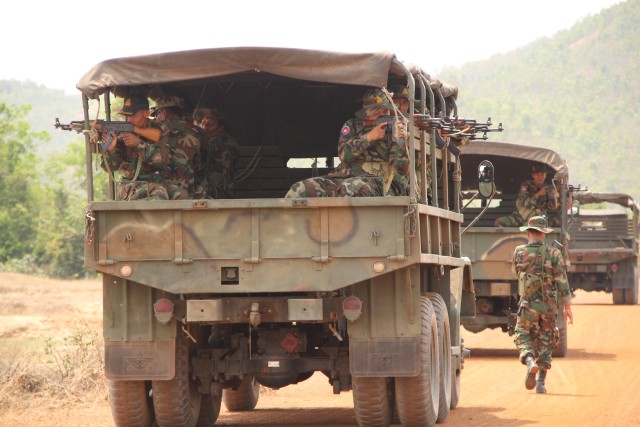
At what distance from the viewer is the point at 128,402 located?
972 centimetres

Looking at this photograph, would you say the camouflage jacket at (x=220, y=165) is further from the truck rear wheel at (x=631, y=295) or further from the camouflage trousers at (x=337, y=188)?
the truck rear wheel at (x=631, y=295)

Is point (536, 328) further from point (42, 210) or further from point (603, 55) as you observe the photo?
point (603, 55)

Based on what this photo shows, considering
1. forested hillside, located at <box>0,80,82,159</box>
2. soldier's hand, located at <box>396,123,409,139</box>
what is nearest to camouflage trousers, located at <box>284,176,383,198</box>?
soldier's hand, located at <box>396,123,409,139</box>

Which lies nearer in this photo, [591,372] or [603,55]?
[591,372]

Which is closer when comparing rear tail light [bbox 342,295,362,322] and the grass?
rear tail light [bbox 342,295,362,322]

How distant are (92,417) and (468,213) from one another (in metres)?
10.1

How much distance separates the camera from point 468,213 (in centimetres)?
2041

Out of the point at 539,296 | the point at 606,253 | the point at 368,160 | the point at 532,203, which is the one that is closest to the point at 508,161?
the point at 532,203

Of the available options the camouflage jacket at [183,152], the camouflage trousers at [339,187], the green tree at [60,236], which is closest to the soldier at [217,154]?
the camouflage jacket at [183,152]

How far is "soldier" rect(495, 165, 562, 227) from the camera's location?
18.8m

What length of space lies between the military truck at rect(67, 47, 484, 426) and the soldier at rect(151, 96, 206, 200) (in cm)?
50

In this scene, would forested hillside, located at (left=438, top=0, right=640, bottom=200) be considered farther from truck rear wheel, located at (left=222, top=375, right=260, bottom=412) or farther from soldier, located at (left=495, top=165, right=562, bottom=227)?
truck rear wheel, located at (left=222, top=375, right=260, bottom=412)

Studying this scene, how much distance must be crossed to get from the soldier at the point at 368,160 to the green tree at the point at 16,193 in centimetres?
4009

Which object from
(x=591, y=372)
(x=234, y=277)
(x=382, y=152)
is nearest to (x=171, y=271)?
(x=234, y=277)
